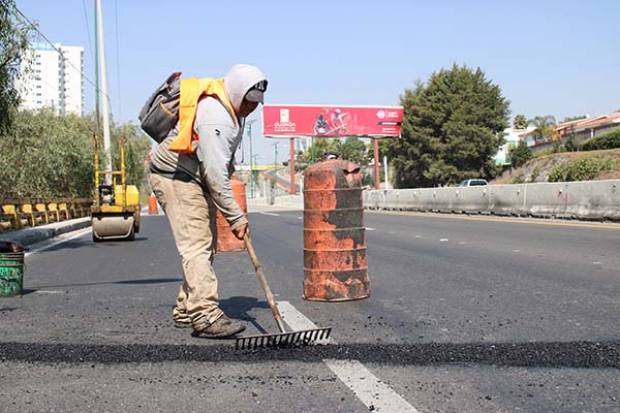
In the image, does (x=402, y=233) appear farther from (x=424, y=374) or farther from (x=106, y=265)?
(x=424, y=374)

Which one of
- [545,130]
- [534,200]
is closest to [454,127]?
[545,130]

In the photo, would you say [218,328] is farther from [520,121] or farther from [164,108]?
[520,121]

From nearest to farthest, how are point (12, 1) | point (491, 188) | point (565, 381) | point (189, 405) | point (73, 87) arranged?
point (189, 405) < point (565, 381) < point (12, 1) < point (491, 188) < point (73, 87)

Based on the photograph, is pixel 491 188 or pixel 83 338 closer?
pixel 83 338

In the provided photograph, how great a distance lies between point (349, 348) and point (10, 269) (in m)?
4.03

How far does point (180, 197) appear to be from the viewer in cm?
516

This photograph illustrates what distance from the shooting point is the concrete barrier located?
17516mm

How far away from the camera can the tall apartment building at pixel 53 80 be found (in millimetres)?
15047

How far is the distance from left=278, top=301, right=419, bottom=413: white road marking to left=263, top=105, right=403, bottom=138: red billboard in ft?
176

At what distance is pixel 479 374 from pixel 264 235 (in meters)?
13.1

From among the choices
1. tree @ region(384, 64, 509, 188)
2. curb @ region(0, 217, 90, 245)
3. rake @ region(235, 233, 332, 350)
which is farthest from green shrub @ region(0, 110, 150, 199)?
tree @ region(384, 64, 509, 188)

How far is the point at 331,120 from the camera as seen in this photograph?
58.7 m

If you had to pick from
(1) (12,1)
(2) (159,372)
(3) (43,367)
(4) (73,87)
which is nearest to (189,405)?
(2) (159,372)

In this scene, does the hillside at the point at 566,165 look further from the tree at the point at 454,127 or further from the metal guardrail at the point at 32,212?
the metal guardrail at the point at 32,212
